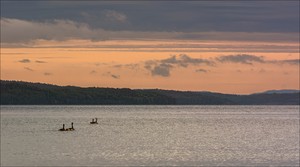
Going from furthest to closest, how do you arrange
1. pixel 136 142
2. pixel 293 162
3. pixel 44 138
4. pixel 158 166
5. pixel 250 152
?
pixel 44 138 → pixel 136 142 → pixel 250 152 → pixel 293 162 → pixel 158 166

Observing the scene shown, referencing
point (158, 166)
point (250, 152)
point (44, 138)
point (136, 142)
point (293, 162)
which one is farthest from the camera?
point (44, 138)

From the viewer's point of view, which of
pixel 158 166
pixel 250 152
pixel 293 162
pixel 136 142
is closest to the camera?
pixel 158 166

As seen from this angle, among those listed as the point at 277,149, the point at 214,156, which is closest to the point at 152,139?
the point at 277,149

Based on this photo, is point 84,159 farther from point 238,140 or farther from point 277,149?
point 238,140

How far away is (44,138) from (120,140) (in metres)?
11.4

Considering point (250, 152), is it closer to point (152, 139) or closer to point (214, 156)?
point (214, 156)

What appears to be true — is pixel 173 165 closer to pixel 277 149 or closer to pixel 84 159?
pixel 84 159

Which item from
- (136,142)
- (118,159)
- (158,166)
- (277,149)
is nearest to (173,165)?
(158,166)

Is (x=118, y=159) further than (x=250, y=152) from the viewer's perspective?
No

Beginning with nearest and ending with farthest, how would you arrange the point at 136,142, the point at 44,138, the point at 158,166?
the point at 158,166 → the point at 136,142 → the point at 44,138

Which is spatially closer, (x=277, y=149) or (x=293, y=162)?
(x=293, y=162)

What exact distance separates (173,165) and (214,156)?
9904 mm

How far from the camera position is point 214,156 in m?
77.1

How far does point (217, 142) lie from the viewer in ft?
332
